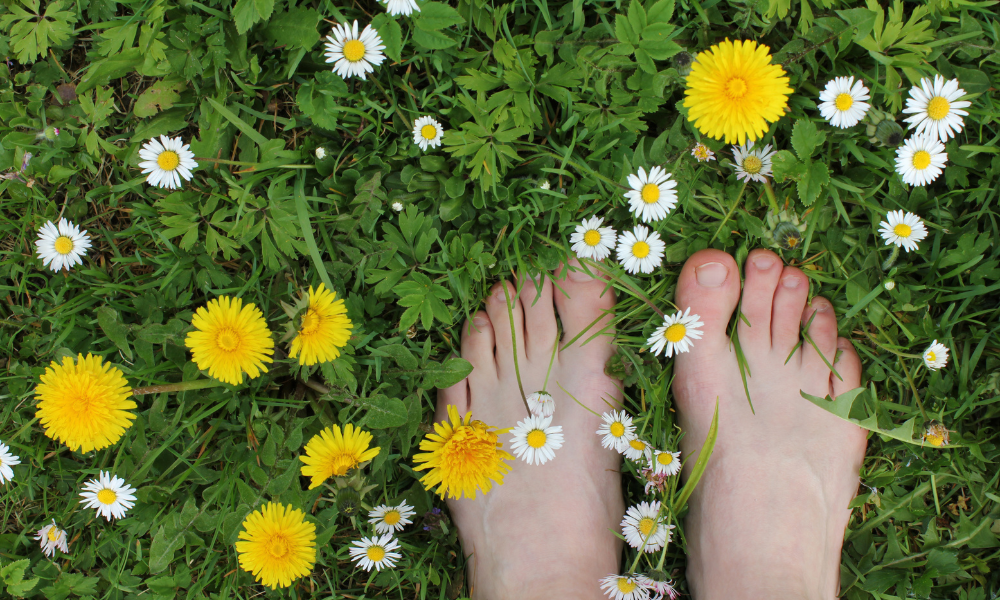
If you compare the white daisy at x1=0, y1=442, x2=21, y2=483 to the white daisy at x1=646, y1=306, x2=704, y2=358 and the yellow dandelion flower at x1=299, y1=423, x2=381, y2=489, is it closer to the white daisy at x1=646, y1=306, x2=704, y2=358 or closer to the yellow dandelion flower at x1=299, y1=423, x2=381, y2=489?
the yellow dandelion flower at x1=299, y1=423, x2=381, y2=489

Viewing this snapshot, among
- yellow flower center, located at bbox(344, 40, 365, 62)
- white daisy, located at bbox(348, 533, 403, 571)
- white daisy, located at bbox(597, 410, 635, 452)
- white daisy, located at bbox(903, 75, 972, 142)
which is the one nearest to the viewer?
yellow flower center, located at bbox(344, 40, 365, 62)

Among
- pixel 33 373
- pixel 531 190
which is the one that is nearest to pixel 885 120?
pixel 531 190

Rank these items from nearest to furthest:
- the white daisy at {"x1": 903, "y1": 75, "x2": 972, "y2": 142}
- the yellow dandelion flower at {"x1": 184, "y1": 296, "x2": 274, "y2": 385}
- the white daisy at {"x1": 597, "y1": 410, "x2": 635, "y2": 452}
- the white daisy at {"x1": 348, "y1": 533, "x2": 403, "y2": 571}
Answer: the yellow dandelion flower at {"x1": 184, "y1": 296, "x2": 274, "y2": 385} → the white daisy at {"x1": 903, "y1": 75, "x2": 972, "y2": 142} → the white daisy at {"x1": 348, "y1": 533, "x2": 403, "y2": 571} → the white daisy at {"x1": 597, "y1": 410, "x2": 635, "y2": 452}

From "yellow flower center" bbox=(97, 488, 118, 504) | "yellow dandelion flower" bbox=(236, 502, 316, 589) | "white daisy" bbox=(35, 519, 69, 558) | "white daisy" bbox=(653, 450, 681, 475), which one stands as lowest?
"yellow dandelion flower" bbox=(236, 502, 316, 589)

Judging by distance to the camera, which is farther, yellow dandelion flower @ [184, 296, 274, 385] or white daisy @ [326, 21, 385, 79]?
white daisy @ [326, 21, 385, 79]

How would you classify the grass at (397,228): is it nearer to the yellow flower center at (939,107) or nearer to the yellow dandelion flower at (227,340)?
the yellow flower center at (939,107)

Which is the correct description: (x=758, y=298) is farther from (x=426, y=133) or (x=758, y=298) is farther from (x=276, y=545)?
(x=276, y=545)

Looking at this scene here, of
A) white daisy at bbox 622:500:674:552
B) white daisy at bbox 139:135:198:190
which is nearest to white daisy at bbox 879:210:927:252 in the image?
white daisy at bbox 622:500:674:552
